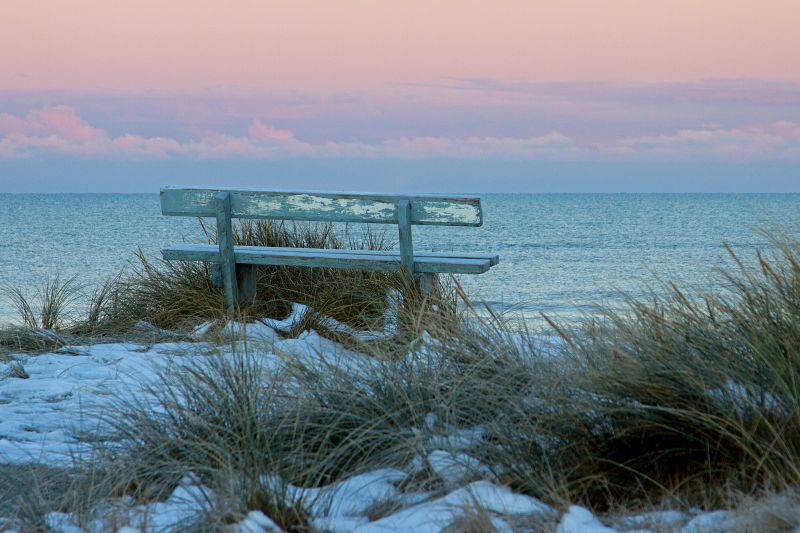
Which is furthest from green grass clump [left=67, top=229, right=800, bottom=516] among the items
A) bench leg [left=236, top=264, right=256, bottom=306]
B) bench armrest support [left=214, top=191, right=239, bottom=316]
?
bench leg [left=236, top=264, right=256, bottom=306]

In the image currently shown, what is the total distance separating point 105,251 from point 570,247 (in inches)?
547

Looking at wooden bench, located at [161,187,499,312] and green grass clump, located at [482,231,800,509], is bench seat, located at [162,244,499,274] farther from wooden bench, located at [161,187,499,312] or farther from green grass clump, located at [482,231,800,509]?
green grass clump, located at [482,231,800,509]

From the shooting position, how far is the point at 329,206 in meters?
5.94

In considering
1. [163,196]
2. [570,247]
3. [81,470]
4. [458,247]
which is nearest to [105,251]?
[458,247]

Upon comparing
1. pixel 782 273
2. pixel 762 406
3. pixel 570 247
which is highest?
pixel 782 273

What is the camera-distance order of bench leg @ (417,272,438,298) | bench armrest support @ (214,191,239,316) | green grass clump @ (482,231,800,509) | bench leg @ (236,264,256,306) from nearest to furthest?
green grass clump @ (482,231,800,509) → bench leg @ (417,272,438,298) → bench armrest support @ (214,191,239,316) → bench leg @ (236,264,256,306)

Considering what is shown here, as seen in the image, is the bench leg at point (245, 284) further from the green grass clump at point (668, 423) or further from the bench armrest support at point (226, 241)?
the green grass clump at point (668, 423)

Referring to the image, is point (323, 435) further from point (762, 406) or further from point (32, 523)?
point (762, 406)

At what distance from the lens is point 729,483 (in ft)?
7.77

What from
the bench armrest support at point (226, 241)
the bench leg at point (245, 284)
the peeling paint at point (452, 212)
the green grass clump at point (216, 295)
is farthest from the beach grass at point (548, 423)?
the bench leg at point (245, 284)

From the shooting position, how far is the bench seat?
5664 mm

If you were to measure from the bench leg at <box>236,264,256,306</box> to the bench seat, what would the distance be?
12 cm

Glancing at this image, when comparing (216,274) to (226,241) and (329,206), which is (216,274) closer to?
(226,241)

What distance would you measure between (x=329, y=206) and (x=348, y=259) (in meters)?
0.46
